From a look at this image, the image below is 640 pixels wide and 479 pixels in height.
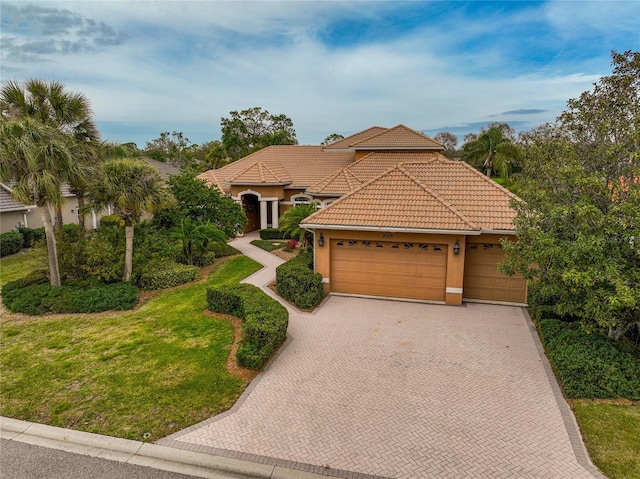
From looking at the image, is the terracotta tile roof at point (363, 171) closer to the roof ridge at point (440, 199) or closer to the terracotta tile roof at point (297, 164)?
the roof ridge at point (440, 199)

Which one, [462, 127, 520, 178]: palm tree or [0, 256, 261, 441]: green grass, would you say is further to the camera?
[462, 127, 520, 178]: palm tree

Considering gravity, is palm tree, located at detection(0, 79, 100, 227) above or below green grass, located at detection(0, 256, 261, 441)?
above

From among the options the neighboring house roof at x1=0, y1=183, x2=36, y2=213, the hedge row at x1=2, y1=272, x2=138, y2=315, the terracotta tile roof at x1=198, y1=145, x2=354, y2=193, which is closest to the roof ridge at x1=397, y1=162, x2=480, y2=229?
the hedge row at x1=2, y1=272, x2=138, y2=315

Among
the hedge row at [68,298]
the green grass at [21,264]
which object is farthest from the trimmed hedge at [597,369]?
the green grass at [21,264]

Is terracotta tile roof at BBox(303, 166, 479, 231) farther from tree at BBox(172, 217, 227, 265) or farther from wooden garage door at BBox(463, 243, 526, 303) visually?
tree at BBox(172, 217, 227, 265)

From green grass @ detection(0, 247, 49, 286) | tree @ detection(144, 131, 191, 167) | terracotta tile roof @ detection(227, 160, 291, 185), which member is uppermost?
tree @ detection(144, 131, 191, 167)

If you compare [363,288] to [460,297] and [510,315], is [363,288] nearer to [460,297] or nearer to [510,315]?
[460,297]

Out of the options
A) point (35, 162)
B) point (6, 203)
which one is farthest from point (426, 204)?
Result: point (6, 203)
